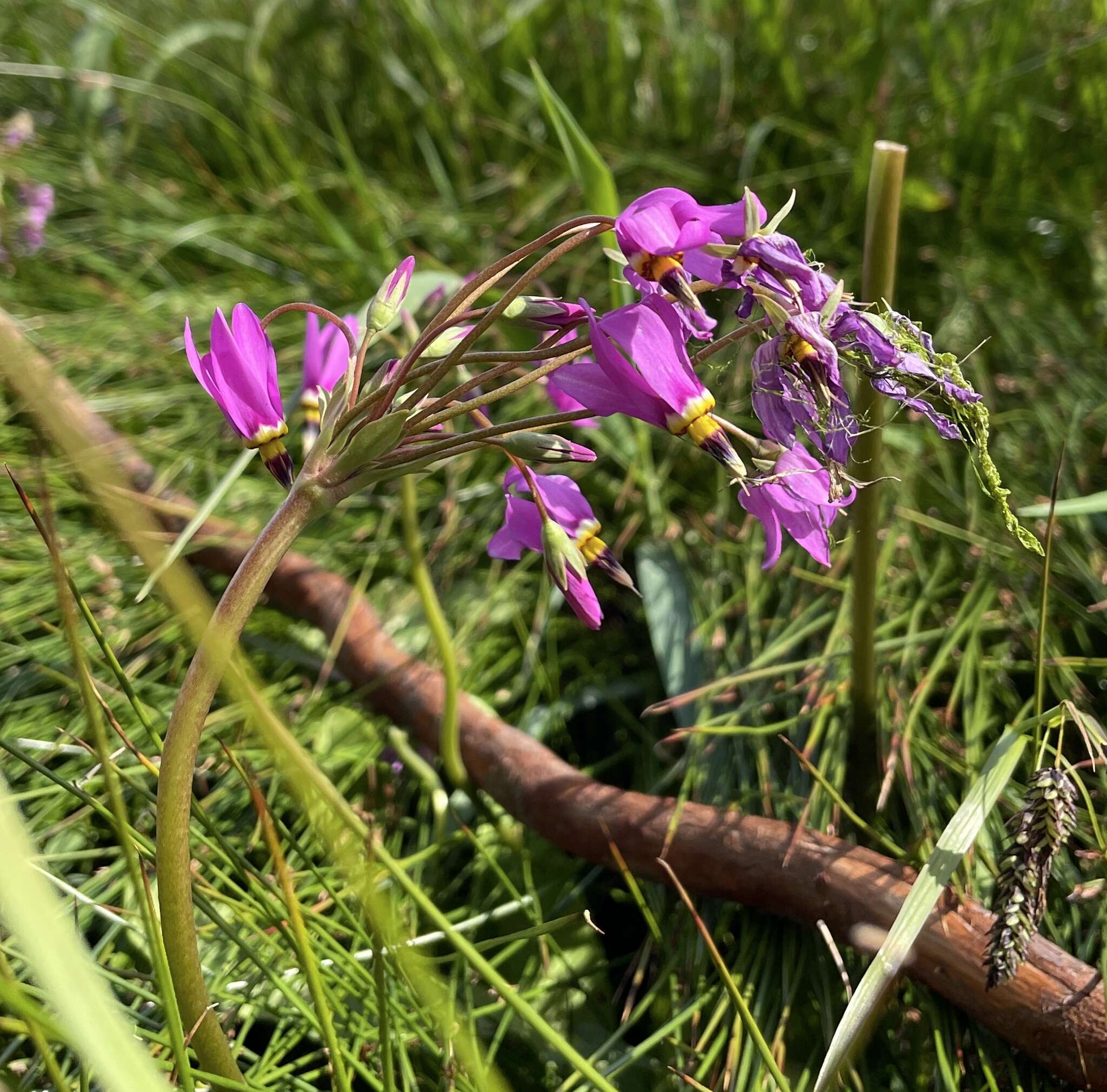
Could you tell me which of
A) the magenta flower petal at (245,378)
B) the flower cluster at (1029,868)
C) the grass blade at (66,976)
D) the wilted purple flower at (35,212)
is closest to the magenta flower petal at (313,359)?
the magenta flower petal at (245,378)

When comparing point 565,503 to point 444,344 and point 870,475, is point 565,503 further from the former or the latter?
point 870,475

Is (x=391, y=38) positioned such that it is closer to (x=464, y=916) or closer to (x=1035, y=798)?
(x=464, y=916)

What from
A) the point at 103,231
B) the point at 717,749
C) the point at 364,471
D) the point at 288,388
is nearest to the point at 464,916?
the point at 717,749

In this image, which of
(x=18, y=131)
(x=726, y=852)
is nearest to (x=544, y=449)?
(x=726, y=852)

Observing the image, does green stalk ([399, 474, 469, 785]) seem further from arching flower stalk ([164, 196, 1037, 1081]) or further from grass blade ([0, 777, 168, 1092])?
grass blade ([0, 777, 168, 1092])

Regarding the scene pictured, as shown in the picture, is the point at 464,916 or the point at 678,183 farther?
the point at 678,183

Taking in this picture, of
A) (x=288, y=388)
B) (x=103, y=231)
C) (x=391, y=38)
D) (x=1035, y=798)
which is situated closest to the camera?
(x=1035, y=798)

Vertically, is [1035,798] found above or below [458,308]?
below
